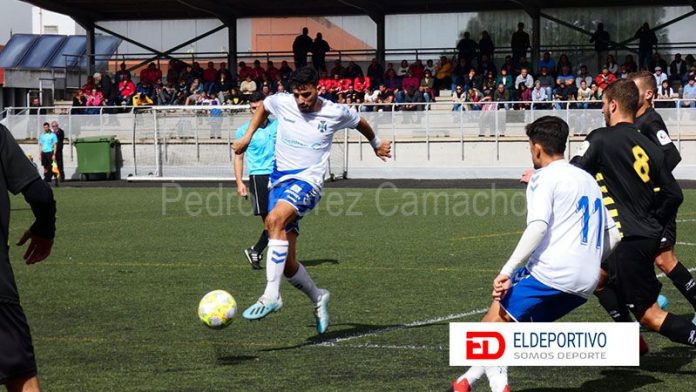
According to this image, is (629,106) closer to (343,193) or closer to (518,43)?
(343,193)

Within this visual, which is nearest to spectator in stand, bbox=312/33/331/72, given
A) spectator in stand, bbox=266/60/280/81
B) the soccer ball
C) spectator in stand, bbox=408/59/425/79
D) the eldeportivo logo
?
spectator in stand, bbox=266/60/280/81

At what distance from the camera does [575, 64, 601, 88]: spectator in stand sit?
35.1 m

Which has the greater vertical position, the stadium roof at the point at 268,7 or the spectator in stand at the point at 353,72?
the stadium roof at the point at 268,7

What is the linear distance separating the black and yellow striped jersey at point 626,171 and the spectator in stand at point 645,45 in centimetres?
3066

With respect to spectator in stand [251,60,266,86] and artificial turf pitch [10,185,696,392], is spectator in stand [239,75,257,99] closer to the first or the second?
spectator in stand [251,60,266,86]

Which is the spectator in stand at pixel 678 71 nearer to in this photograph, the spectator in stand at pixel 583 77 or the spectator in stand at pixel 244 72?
the spectator in stand at pixel 583 77

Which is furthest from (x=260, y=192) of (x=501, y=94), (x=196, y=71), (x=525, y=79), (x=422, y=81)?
(x=196, y=71)

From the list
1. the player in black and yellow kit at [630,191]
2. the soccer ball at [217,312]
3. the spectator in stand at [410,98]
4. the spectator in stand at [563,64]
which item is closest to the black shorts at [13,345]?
the soccer ball at [217,312]

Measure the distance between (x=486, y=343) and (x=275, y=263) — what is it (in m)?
3.53

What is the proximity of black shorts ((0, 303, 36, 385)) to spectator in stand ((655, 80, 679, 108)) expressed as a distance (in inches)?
1140

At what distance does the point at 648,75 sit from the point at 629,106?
3.60 ft

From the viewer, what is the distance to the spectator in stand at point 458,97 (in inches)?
1364

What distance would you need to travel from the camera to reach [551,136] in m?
6.38

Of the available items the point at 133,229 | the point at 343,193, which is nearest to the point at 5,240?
the point at 133,229
